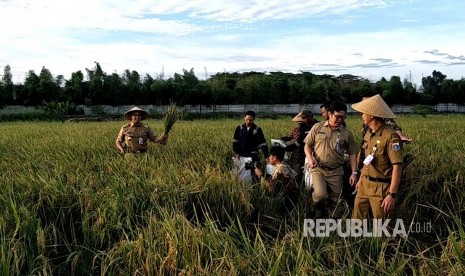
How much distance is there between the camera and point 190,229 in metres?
2.72

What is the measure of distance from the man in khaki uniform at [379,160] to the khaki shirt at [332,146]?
55 centimetres

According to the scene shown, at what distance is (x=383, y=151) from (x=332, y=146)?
74 centimetres

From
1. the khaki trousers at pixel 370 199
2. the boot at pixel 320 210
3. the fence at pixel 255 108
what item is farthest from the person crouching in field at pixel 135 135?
the fence at pixel 255 108

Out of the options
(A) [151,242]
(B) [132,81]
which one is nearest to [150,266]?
(A) [151,242]

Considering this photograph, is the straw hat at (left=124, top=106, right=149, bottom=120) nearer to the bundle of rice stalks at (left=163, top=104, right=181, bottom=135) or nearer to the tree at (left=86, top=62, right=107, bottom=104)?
the bundle of rice stalks at (left=163, top=104, right=181, bottom=135)

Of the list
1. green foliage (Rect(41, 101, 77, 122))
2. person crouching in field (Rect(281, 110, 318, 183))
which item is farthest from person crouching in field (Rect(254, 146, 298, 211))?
green foliage (Rect(41, 101, 77, 122))

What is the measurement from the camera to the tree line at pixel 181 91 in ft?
114

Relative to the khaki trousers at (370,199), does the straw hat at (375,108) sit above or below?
above

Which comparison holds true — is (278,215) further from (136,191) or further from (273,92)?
(273,92)

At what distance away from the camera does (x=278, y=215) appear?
373cm

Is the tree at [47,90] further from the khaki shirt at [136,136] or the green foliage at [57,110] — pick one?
the khaki shirt at [136,136]

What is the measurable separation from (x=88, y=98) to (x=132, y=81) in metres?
5.48

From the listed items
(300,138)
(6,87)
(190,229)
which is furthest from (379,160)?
(6,87)

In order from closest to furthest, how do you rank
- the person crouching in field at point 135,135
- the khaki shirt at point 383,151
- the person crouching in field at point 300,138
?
1. the khaki shirt at point 383,151
2. the person crouching in field at point 300,138
3. the person crouching in field at point 135,135
